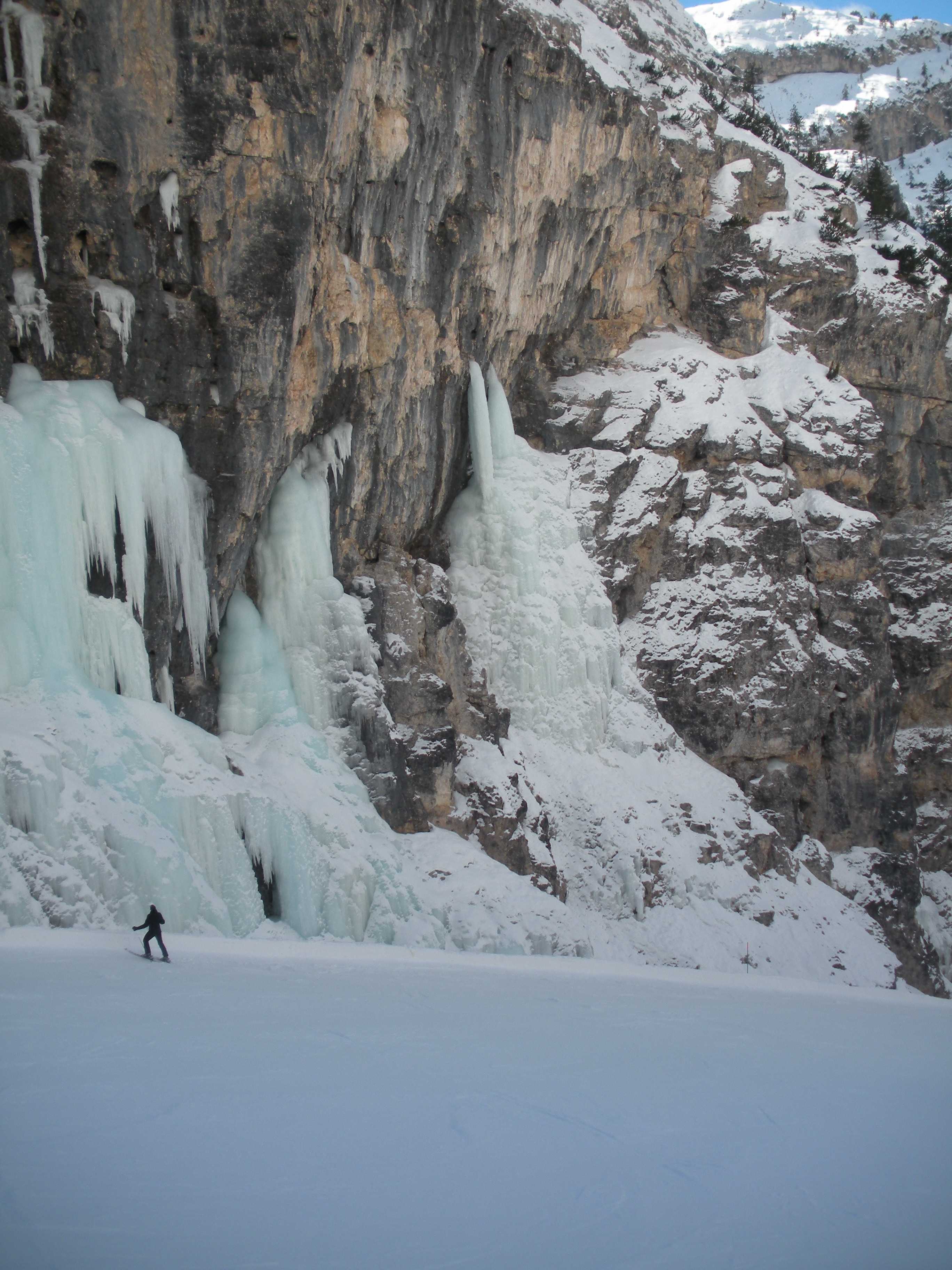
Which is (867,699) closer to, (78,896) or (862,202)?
(862,202)

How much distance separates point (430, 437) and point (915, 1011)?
14.1m

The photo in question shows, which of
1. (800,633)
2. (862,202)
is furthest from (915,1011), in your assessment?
(862,202)

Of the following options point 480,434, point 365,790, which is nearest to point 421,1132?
point 365,790

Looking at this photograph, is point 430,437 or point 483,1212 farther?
point 430,437

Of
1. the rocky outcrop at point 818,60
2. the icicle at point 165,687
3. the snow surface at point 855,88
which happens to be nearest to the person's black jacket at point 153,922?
the icicle at point 165,687

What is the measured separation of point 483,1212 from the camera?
5305mm

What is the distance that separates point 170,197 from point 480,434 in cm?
972

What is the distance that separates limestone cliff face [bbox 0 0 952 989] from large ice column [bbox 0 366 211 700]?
0.73 metres

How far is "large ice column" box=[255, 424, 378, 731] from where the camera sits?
18.9 metres

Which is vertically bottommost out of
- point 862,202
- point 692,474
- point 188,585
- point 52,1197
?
point 52,1197

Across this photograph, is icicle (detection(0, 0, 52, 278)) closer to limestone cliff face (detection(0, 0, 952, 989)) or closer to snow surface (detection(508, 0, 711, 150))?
limestone cliff face (detection(0, 0, 952, 989))

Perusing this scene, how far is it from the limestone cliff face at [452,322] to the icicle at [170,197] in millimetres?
54

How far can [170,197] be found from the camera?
16047 mm

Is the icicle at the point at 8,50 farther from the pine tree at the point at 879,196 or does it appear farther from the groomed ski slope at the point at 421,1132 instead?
the pine tree at the point at 879,196
